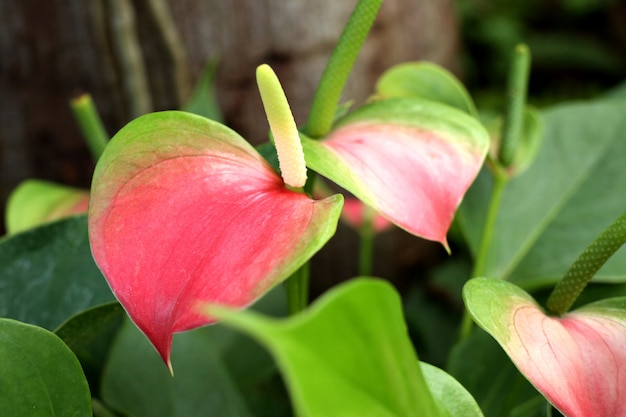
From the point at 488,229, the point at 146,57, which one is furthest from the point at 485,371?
the point at 146,57

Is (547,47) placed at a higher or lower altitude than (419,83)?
lower

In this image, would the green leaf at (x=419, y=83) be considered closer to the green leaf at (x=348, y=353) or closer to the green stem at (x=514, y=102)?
the green stem at (x=514, y=102)

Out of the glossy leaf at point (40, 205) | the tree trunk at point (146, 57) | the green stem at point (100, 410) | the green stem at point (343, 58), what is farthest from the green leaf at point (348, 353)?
the tree trunk at point (146, 57)

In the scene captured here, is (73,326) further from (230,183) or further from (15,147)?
(15,147)

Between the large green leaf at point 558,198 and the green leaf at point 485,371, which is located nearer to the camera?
the green leaf at point 485,371

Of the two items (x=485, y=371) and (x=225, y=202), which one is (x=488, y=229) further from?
(x=225, y=202)

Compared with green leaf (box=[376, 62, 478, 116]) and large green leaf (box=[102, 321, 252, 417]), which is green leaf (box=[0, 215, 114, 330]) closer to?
large green leaf (box=[102, 321, 252, 417])
